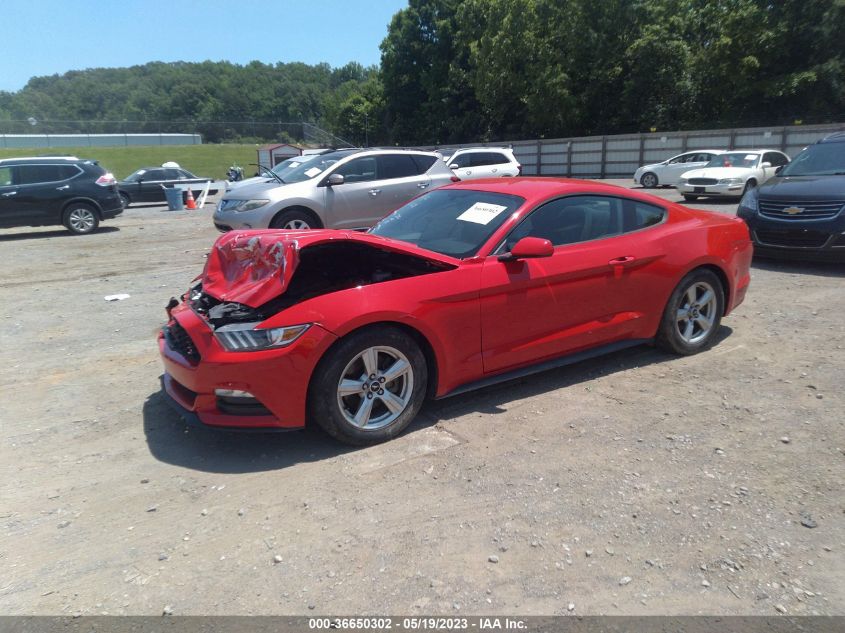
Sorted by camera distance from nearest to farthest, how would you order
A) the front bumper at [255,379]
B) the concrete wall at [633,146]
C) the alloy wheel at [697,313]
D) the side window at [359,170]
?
the front bumper at [255,379] < the alloy wheel at [697,313] < the side window at [359,170] < the concrete wall at [633,146]

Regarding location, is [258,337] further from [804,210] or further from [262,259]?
[804,210]

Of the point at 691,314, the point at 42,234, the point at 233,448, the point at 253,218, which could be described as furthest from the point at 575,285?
the point at 42,234

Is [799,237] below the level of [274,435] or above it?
above

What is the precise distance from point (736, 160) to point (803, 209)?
11.9m

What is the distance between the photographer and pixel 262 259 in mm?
4125

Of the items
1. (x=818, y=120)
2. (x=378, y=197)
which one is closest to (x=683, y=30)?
(x=818, y=120)

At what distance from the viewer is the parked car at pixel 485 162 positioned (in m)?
18.0

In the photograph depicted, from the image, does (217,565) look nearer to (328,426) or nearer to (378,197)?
(328,426)

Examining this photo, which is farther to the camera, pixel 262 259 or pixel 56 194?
pixel 56 194

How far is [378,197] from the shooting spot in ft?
36.0

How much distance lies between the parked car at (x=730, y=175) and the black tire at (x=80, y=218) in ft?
52.2

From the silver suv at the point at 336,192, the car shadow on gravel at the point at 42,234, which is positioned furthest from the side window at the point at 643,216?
the car shadow on gravel at the point at 42,234

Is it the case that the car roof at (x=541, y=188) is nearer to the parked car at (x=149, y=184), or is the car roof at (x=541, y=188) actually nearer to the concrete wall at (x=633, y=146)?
the parked car at (x=149, y=184)

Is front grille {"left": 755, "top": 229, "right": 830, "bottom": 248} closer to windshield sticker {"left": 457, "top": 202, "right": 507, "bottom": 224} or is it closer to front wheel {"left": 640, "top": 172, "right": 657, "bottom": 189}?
windshield sticker {"left": 457, "top": 202, "right": 507, "bottom": 224}
